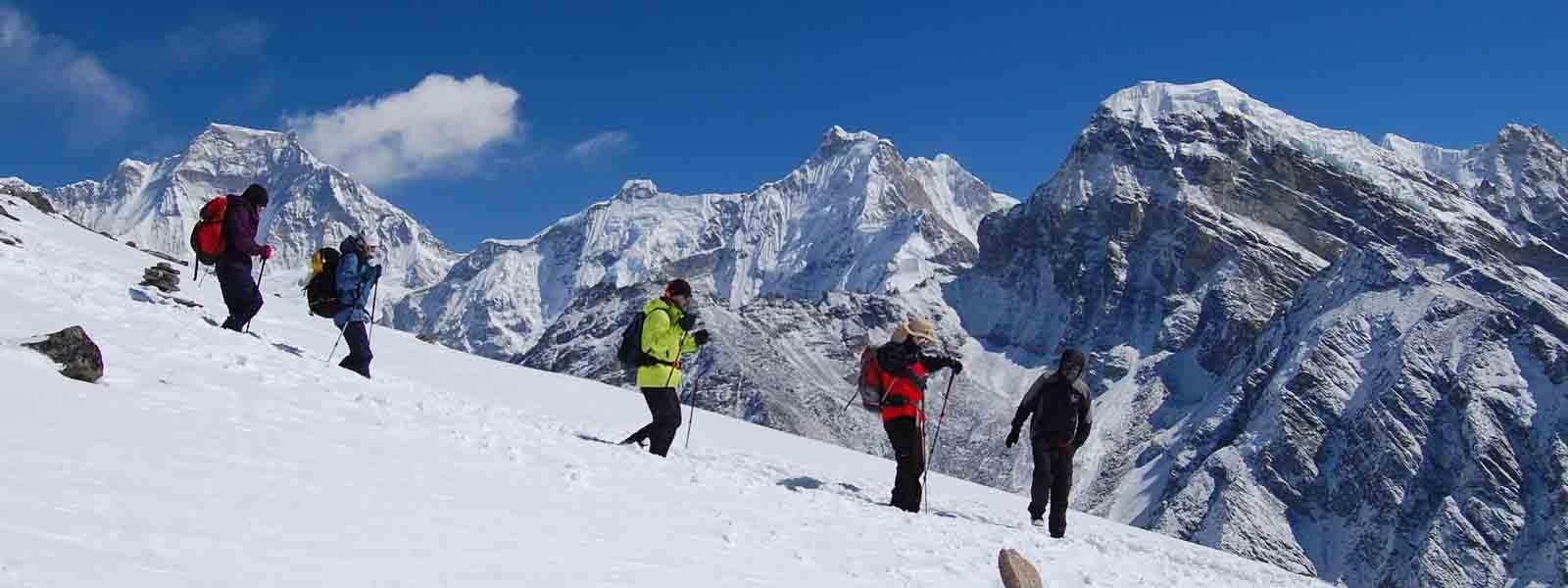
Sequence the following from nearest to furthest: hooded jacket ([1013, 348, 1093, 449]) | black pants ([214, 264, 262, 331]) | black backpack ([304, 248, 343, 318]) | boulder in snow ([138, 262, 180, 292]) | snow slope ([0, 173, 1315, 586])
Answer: snow slope ([0, 173, 1315, 586]), hooded jacket ([1013, 348, 1093, 449]), black pants ([214, 264, 262, 331]), black backpack ([304, 248, 343, 318]), boulder in snow ([138, 262, 180, 292])

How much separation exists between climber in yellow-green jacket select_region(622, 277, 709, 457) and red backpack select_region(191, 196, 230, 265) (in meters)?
6.48

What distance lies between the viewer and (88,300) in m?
16.4

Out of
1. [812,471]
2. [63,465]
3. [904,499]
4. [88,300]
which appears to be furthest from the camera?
[812,471]

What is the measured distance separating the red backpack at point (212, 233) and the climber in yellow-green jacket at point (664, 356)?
21.3 feet

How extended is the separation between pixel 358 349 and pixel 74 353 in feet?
19.9

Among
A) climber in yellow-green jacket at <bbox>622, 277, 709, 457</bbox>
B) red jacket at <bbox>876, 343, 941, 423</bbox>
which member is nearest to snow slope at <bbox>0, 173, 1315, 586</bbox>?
climber in yellow-green jacket at <bbox>622, 277, 709, 457</bbox>

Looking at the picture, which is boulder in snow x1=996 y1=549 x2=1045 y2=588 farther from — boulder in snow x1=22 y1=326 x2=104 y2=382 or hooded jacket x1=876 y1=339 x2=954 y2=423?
boulder in snow x1=22 y1=326 x2=104 y2=382

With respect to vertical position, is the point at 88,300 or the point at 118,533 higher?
the point at 88,300

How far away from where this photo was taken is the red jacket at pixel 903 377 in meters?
15.1

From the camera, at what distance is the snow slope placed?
6.61 meters

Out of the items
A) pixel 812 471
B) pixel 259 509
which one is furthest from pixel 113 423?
pixel 812 471

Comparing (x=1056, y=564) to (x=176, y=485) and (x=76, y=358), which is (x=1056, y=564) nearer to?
(x=176, y=485)

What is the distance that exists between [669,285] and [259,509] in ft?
26.3

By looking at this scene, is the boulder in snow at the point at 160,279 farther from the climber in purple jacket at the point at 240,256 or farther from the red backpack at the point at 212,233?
the red backpack at the point at 212,233
